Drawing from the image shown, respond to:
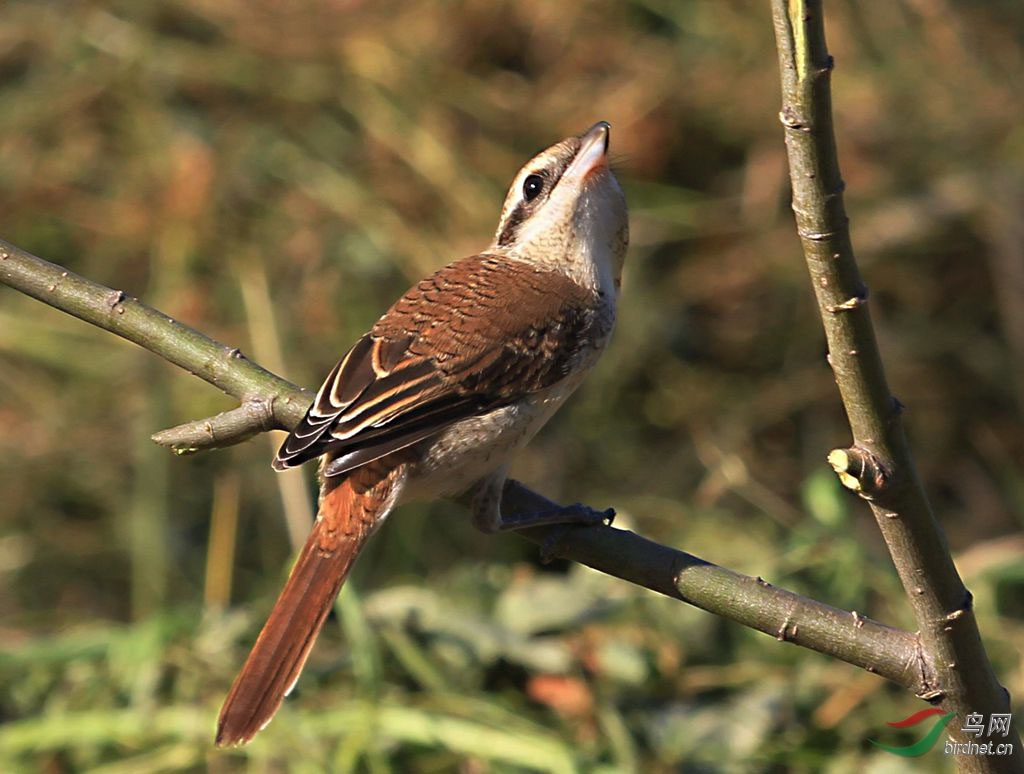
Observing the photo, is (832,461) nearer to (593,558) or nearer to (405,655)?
(593,558)

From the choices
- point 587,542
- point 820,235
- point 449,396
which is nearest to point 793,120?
point 820,235

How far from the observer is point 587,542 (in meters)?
2.10

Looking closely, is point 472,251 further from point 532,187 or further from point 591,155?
point 591,155

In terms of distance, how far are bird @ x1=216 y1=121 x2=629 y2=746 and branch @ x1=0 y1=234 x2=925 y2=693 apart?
3.6 inches

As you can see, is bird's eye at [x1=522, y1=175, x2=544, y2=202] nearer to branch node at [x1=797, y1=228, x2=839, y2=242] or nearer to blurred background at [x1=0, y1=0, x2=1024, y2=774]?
blurred background at [x1=0, y1=0, x2=1024, y2=774]

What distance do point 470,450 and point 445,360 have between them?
6.7 inches

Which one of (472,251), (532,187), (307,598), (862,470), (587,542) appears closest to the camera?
(862,470)

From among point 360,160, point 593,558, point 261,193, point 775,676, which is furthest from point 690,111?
point 593,558

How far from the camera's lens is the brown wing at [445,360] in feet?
7.70

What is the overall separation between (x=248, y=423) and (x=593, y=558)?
547 mm

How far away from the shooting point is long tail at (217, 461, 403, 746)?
213 cm

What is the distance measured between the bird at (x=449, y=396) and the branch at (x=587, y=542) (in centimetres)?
9
